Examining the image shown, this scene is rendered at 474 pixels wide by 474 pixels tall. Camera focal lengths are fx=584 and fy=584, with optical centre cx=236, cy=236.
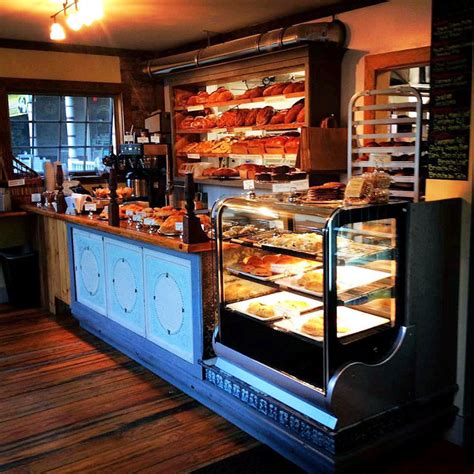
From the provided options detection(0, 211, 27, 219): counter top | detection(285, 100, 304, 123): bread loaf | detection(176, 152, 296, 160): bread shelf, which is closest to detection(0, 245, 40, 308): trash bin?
detection(0, 211, 27, 219): counter top

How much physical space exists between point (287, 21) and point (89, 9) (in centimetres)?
173

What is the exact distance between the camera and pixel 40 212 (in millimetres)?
5406

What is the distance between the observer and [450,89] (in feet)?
9.41

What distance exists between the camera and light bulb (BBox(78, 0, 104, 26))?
13.4ft

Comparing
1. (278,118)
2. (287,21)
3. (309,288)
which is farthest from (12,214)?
(309,288)

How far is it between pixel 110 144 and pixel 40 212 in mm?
1596

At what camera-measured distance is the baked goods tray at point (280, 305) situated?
306 cm

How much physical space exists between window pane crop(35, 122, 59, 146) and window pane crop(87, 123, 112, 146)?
14.9 inches

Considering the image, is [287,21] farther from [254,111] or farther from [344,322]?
[344,322]

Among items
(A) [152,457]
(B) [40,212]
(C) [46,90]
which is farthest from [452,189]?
(C) [46,90]

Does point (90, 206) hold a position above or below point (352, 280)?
above

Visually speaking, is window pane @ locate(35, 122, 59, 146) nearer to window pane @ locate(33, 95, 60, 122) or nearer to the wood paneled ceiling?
window pane @ locate(33, 95, 60, 122)

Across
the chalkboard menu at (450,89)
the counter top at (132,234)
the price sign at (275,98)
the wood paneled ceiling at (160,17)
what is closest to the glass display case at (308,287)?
the counter top at (132,234)

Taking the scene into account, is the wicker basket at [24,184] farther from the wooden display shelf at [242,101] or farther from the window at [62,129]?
the wooden display shelf at [242,101]
